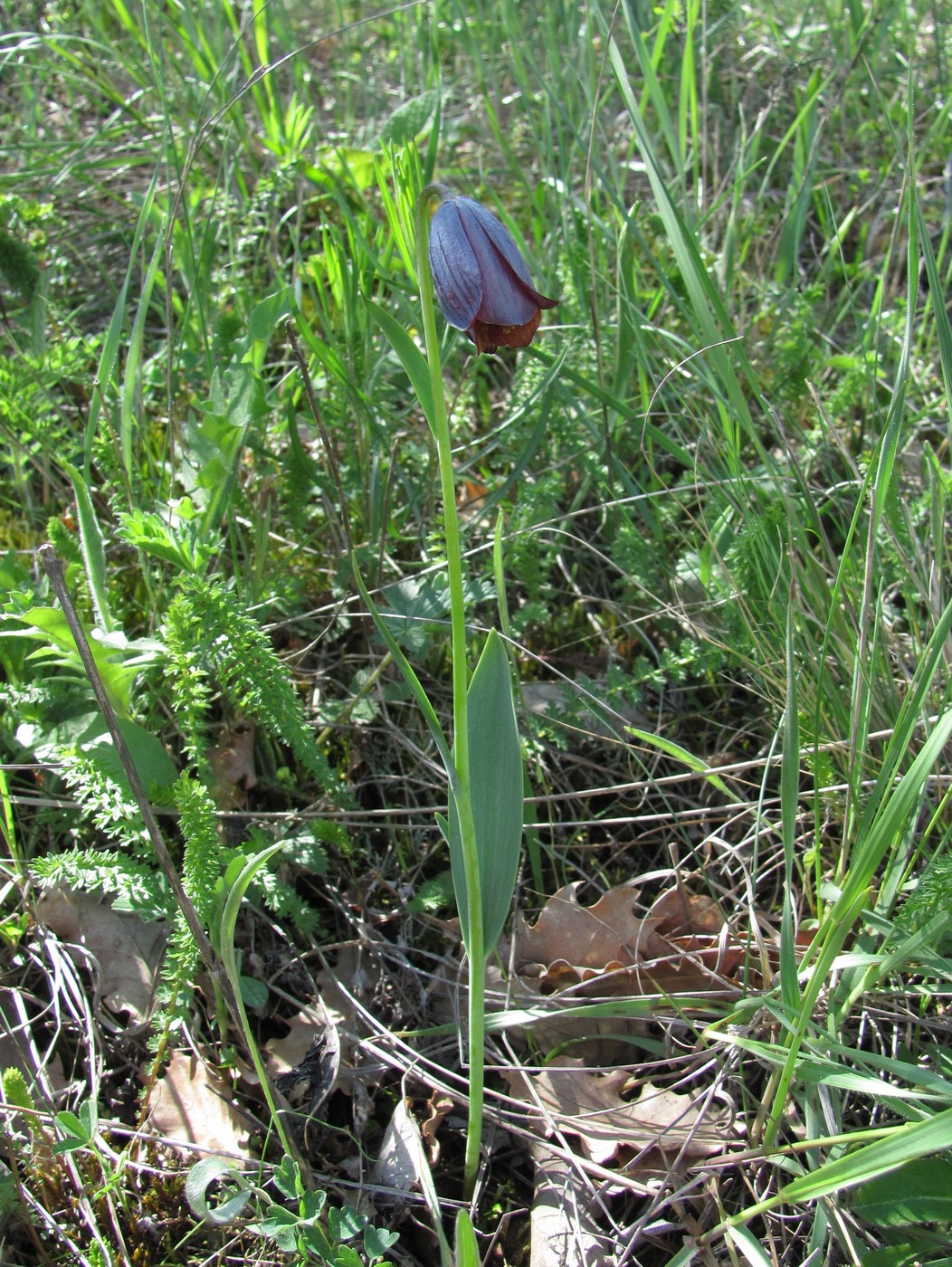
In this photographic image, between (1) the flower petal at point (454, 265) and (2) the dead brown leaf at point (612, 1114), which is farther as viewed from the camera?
(2) the dead brown leaf at point (612, 1114)

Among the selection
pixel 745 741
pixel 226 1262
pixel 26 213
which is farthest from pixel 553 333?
pixel 226 1262

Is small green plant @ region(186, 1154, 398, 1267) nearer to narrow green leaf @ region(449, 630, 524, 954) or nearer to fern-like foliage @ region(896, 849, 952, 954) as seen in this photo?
narrow green leaf @ region(449, 630, 524, 954)

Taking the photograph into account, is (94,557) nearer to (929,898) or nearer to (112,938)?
(112,938)

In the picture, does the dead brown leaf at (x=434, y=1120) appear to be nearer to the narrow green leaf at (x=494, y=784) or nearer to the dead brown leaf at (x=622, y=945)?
the dead brown leaf at (x=622, y=945)

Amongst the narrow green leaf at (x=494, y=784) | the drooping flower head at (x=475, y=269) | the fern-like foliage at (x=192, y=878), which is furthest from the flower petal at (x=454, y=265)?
the fern-like foliage at (x=192, y=878)

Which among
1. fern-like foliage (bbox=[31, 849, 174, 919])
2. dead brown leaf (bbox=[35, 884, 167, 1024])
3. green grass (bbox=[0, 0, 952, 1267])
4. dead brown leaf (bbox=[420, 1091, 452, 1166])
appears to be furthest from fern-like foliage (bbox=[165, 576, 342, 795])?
dead brown leaf (bbox=[420, 1091, 452, 1166])

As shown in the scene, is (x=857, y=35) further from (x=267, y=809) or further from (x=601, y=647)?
(x=267, y=809)

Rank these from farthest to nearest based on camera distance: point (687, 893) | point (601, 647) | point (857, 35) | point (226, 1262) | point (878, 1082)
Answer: point (857, 35)
point (601, 647)
point (687, 893)
point (226, 1262)
point (878, 1082)

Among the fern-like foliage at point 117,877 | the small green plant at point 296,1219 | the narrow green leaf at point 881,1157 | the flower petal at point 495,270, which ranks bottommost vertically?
the small green plant at point 296,1219
